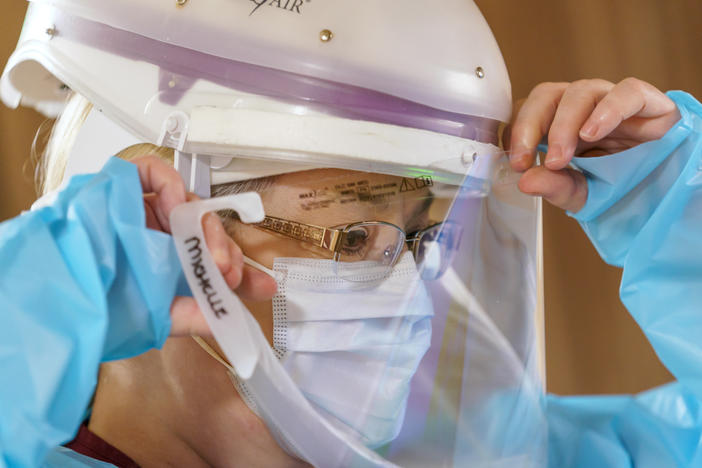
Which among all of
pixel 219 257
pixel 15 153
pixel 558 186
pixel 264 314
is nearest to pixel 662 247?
pixel 558 186

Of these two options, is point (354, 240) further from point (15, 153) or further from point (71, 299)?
point (15, 153)

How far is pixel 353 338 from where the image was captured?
906 millimetres

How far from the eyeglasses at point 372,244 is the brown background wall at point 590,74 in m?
1.44

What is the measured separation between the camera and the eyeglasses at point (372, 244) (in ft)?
3.02

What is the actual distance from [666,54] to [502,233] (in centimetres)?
163

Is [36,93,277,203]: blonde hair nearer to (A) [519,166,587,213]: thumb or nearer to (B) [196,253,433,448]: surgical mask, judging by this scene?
(B) [196,253,433,448]: surgical mask

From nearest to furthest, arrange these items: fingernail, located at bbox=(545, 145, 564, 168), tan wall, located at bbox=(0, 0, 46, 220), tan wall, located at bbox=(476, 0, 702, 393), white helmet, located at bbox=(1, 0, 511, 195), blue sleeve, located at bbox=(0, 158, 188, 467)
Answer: blue sleeve, located at bbox=(0, 158, 188, 467) < white helmet, located at bbox=(1, 0, 511, 195) < fingernail, located at bbox=(545, 145, 564, 168) < tan wall, located at bbox=(0, 0, 46, 220) < tan wall, located at bbox=(476, 0, 702, 393)

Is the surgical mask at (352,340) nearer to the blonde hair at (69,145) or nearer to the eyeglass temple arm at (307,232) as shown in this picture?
the eyeglass temple arm at (307,232)

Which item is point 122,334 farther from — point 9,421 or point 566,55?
point 566,55

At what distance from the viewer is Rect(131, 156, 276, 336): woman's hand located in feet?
2.08

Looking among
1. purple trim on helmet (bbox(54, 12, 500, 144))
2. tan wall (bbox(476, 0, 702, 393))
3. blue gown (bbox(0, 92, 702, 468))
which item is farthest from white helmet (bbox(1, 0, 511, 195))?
tan wall (bbox(476, 0, 702, 393))

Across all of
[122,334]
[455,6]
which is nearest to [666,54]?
[455,6]

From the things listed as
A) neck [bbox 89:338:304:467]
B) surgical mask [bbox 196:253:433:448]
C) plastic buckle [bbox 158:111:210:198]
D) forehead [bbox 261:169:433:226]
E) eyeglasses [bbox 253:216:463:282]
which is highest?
plastic buckle [bbox 158:111:210:198]

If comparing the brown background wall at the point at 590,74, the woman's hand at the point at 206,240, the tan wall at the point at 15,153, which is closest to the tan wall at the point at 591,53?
the brown background wall at the point at 590,74
